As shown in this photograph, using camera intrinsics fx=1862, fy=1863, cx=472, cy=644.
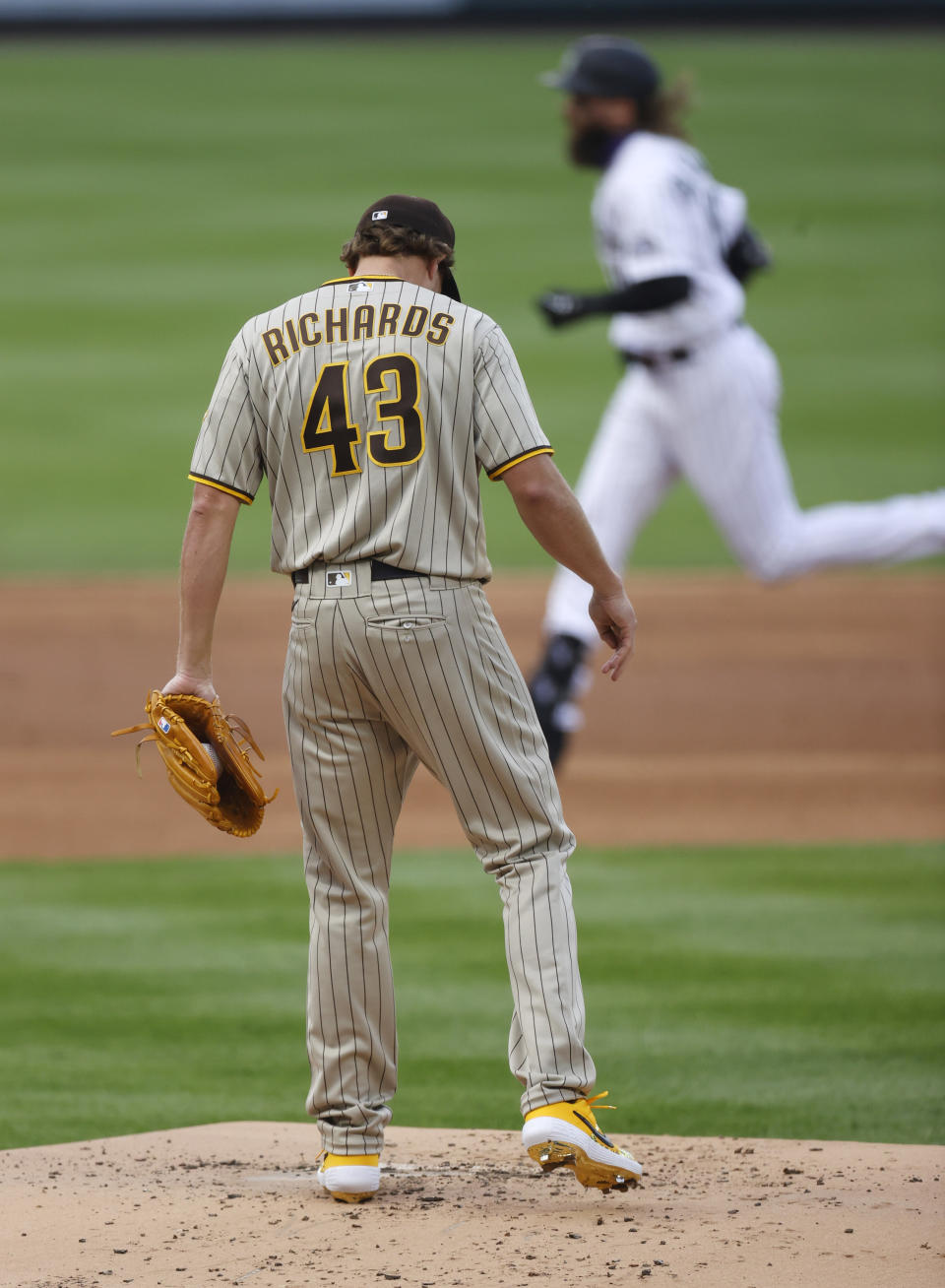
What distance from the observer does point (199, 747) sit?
10.8ft

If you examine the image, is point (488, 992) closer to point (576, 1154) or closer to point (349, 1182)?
point (349, 1182)

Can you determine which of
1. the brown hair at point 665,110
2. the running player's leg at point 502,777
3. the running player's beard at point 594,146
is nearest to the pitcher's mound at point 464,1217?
the running player's leg at point 502,777

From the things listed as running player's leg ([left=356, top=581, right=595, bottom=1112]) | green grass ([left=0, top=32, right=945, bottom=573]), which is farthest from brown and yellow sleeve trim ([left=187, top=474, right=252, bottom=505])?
green grass ([left=0, top=32, right=945, bottom=573])

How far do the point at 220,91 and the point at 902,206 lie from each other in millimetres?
11692

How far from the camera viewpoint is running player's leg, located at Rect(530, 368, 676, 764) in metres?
6.79

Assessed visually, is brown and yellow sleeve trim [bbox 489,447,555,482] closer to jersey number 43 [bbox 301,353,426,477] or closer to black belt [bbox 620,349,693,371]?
jersey number 43 [bbox 301,353,426,477]

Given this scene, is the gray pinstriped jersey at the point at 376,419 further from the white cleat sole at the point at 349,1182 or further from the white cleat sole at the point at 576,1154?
the white cleat sole at the point at 349,1182

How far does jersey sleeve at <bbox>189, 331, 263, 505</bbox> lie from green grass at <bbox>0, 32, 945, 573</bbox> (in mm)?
9986

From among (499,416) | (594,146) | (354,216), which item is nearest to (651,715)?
(594,146)

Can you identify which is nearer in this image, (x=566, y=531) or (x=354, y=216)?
(x=566, y=531)

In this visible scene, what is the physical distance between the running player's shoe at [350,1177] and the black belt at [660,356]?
13.8 feet

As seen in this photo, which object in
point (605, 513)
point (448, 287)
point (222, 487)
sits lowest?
point (222, 487)

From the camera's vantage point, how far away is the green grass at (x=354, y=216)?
16.9 metres

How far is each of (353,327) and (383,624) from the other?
20.2 inches
